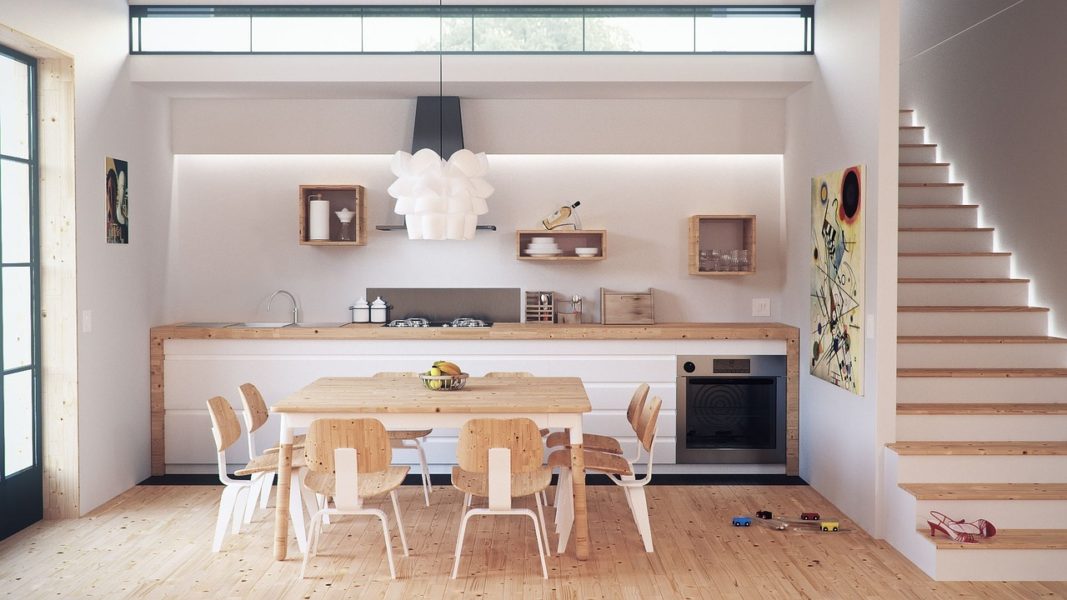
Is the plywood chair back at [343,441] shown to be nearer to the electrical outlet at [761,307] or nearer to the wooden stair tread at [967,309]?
the wooden stair tread at [967,309]

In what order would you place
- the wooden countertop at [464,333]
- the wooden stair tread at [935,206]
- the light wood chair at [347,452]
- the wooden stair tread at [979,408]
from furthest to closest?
the wooden stair tread at [935,206], the wooden countertop at [464,333], the wooden stair tread at [979,408], the light wood chair at [347,452]

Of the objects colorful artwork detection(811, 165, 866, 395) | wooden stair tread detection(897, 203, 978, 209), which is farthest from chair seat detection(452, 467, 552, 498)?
wooden stair tread detection(897, 203, 978, 209)

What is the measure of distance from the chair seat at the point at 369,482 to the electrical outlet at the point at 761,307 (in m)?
3.45

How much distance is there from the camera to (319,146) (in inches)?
263

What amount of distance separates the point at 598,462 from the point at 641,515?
1.16 feet

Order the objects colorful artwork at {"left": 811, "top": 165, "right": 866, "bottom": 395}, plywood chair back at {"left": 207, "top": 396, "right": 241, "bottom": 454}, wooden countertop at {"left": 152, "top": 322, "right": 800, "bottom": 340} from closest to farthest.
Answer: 1. plywood chair back at {"left": 207, "top": 396, "right": 241, "bottom": 454}
2. colorful artwork at {"left": 811, "top": 165, "right": 866, "bottom": 395}
3. wooden countertop at {"left": 152, "top": 322, "right": 800, "bottom": 340}

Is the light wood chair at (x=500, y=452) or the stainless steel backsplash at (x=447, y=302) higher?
the stainless steel backsplash at (x=447, y=302)

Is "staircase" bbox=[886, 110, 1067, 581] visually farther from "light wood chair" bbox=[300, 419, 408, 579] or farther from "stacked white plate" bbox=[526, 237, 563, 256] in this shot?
"light wood chair" bbox=[300, 419, 408, 579]

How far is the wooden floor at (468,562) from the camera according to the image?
3965 mm

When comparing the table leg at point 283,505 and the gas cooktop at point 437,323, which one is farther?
the gas cooktop at point 437,323

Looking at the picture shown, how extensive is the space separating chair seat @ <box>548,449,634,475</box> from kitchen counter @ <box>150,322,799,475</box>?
1465 millimetres

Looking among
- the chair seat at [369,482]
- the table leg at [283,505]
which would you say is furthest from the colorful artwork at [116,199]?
the chair seat at [369,482]

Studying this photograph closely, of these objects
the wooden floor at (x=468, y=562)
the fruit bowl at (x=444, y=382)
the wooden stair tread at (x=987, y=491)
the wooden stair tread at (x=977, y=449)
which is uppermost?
the fruit bowl at (x=444, y=382)

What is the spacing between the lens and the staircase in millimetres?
4184
